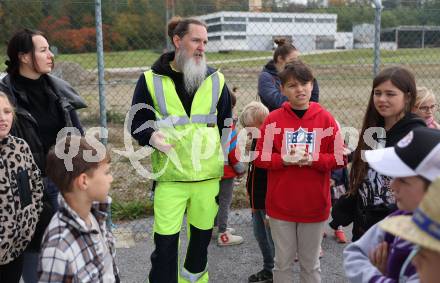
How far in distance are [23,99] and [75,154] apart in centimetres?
110

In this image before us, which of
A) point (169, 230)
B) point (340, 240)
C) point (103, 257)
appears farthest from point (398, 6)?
point (103, 257)

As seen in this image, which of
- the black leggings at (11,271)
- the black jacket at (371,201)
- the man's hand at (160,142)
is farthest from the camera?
the man's hand at (160,142)

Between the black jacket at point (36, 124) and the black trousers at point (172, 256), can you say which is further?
the black trousers at point (172, 256)

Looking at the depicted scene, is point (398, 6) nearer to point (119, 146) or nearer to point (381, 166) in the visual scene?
point (381, 166)

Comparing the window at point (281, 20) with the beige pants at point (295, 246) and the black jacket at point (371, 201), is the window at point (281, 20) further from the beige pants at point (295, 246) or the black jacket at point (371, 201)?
the black jacket at point (371, 201)

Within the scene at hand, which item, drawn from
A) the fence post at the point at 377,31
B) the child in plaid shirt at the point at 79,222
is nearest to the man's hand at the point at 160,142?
the child in plaid shirt at the point at 79,222

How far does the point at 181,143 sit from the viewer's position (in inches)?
141

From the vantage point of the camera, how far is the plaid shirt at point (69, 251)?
216 centimetres

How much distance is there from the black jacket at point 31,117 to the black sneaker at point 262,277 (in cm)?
189

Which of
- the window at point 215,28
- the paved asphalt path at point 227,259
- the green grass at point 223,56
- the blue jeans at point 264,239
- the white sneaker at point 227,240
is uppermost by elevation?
the window at point 215,28

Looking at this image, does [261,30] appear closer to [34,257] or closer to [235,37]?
[235,37]

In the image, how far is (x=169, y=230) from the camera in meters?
3.51

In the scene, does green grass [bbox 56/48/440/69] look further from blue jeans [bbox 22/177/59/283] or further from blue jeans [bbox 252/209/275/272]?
blue jeans [bbox 252/209/275/272]

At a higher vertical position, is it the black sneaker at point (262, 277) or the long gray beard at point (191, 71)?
the long gray beard at point (191, 71)
